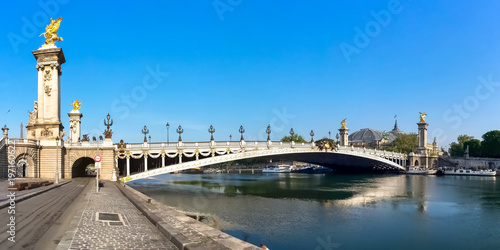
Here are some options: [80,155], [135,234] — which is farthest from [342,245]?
[80,155]

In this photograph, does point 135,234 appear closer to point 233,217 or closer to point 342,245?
point 342,245

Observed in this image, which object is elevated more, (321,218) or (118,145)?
(118,145)

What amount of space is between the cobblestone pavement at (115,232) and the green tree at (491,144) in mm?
123788

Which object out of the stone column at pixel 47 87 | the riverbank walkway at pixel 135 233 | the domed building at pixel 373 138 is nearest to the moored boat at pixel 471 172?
the domed building at pixel 373 138

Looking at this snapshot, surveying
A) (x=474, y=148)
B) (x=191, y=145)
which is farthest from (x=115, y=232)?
(x=474, y=148)

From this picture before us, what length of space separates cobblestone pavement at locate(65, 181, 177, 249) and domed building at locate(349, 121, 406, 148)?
152 meters

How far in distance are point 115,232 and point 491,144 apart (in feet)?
421

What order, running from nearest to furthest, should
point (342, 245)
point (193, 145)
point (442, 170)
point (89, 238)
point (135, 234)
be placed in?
point (89, 238)
point (135, 234)
point (342, 245)
point (193, 145)
point (442, 170)

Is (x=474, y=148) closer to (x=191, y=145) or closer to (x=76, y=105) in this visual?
(x=191, y=145)

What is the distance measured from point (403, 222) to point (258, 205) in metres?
12.9

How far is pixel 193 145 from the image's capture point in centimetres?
4856

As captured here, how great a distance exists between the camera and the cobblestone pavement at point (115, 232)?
10.3 metres

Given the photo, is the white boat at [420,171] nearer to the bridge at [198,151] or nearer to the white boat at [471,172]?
the white boat at [471,172]

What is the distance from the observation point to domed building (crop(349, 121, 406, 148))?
164m
